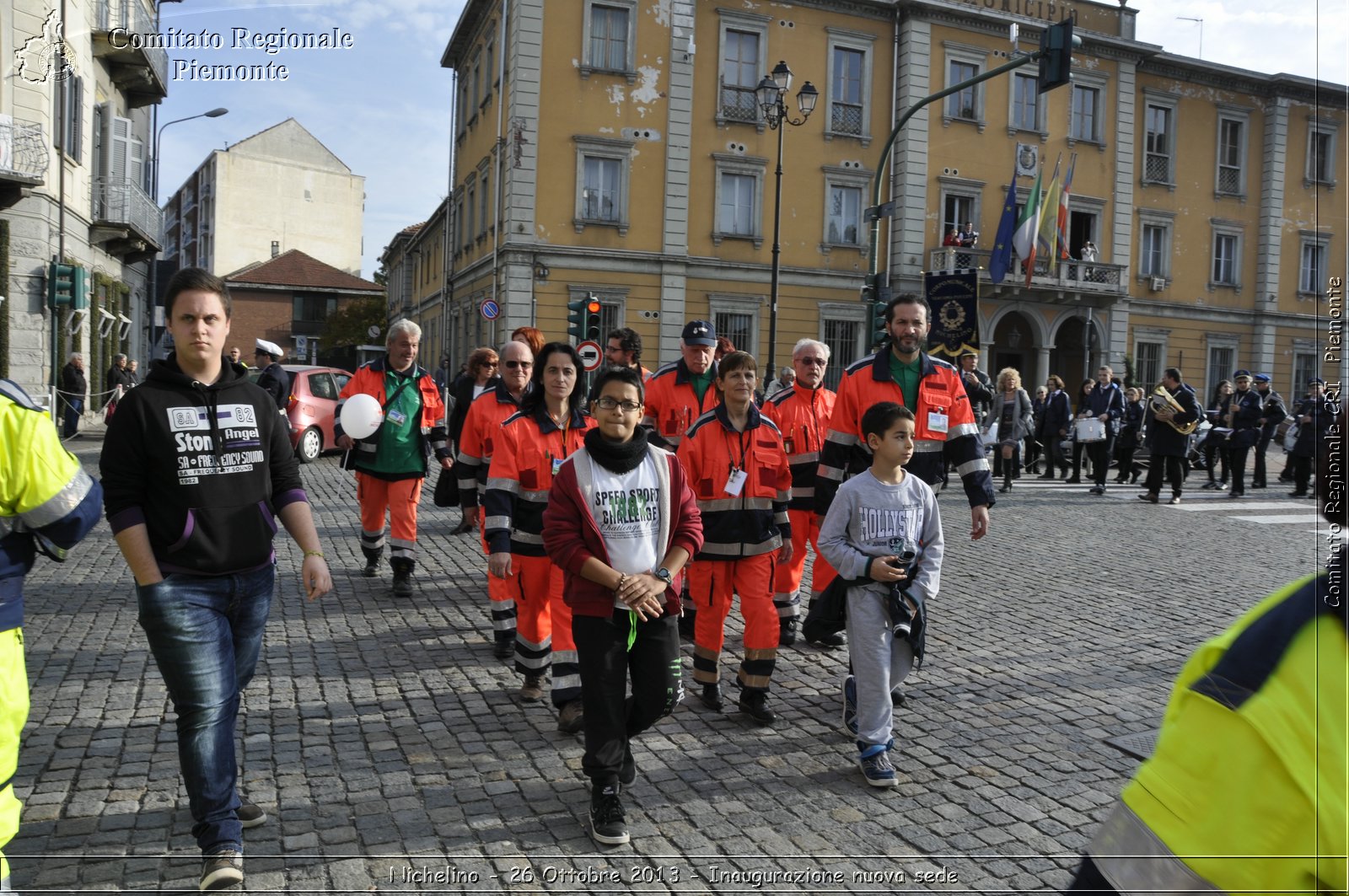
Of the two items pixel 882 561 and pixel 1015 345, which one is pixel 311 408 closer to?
pixel 882 561

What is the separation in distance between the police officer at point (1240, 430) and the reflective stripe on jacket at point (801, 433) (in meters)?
8.20

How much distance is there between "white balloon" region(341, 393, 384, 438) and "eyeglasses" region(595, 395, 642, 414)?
4.11 meters

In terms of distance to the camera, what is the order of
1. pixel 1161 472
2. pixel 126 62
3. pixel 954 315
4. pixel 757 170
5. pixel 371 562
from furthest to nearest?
1. pixel 757 170
2. pixel 126 62
3. pixel 954 315
4. pixel 1161 472
5. pixel 371 562

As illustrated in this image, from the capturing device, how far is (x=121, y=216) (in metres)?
23.9

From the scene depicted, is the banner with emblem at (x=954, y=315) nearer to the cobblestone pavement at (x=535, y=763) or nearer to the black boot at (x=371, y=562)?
the cobblestone pavement at (x=535, y=763)

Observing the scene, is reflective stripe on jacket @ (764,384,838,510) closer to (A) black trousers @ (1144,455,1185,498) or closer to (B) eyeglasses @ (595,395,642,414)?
(B) eyeglasses @ (595,395,642,414)

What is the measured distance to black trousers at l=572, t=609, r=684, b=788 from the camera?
3.86 m

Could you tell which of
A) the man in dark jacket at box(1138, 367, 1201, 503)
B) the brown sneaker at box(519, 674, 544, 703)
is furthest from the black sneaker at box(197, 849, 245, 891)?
the man in dark jacket at box(1138, 367, 1201, 503)

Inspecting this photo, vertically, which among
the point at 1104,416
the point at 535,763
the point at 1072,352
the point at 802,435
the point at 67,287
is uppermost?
the point at 1072,352

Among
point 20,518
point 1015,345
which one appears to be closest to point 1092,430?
point 20,518

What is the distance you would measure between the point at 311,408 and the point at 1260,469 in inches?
689

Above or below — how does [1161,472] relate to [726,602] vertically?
above

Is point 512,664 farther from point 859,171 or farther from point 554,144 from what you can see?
point 859,171

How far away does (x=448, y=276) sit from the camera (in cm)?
3331
